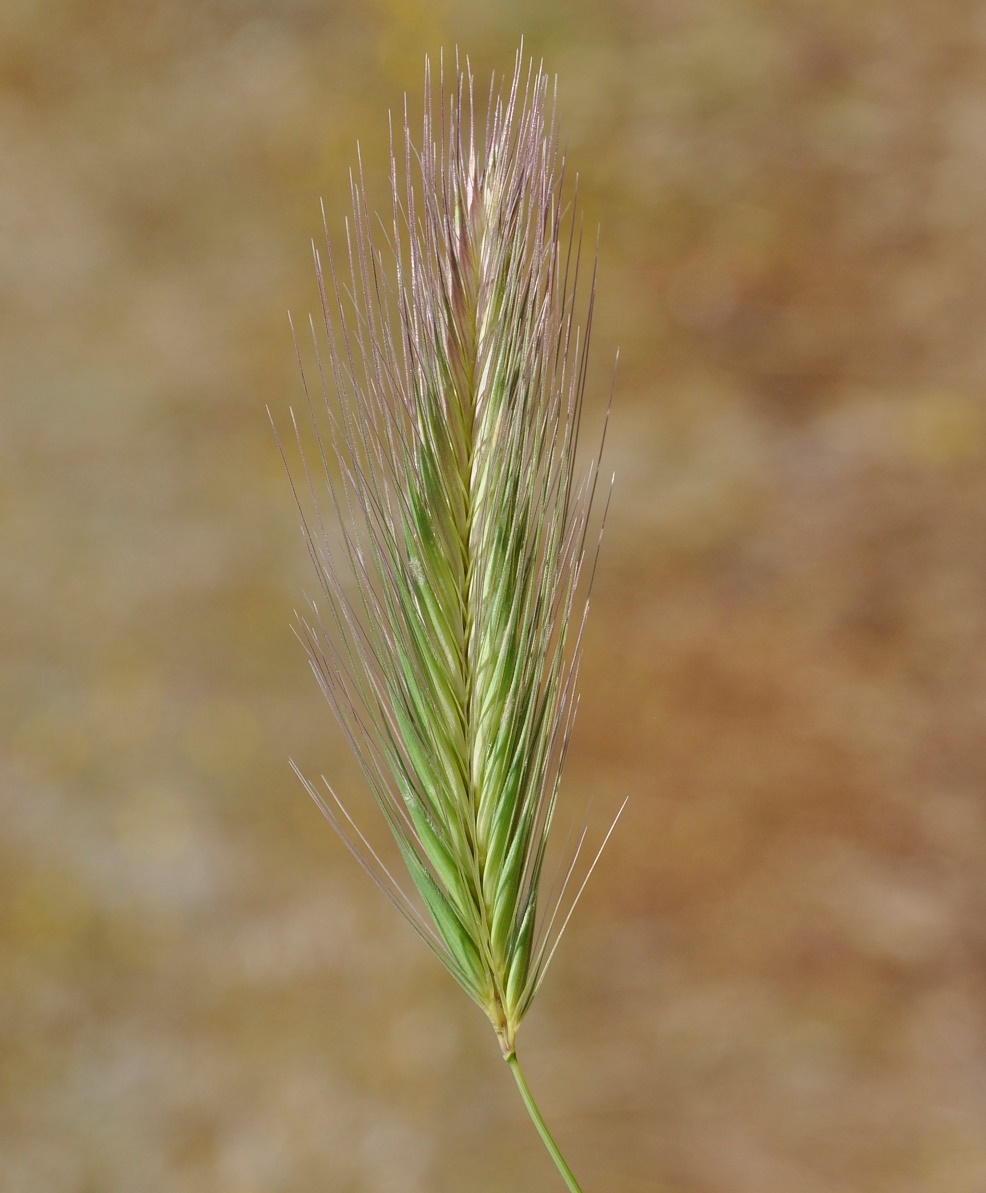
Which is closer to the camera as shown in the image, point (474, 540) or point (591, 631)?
point (474, 540)

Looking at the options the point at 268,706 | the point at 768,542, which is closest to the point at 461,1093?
the point at 268,706

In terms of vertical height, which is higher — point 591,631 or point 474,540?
point 474,540

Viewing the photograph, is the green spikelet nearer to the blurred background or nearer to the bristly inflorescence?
the bristly inflorescence

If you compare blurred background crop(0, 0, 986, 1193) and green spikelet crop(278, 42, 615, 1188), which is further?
blurred background crop(0, 0, 986, 1193)

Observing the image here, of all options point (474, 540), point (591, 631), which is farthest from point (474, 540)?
point (591, 631)

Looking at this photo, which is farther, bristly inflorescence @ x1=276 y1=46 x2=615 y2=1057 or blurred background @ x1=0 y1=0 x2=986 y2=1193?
blurred background @ x1=0 y1=0 x2=986 y2=1193

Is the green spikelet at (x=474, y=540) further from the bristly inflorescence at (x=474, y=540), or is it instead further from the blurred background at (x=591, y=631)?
the blurred background at (x=591, y=631)

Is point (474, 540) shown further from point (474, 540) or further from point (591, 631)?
point (591, 631)

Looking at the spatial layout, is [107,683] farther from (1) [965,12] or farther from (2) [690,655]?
(1) [965,12]

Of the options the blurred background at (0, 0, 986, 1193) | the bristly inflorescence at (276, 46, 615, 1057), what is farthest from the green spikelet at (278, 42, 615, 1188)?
the blurred background at (0, 0, 986, 1193)
